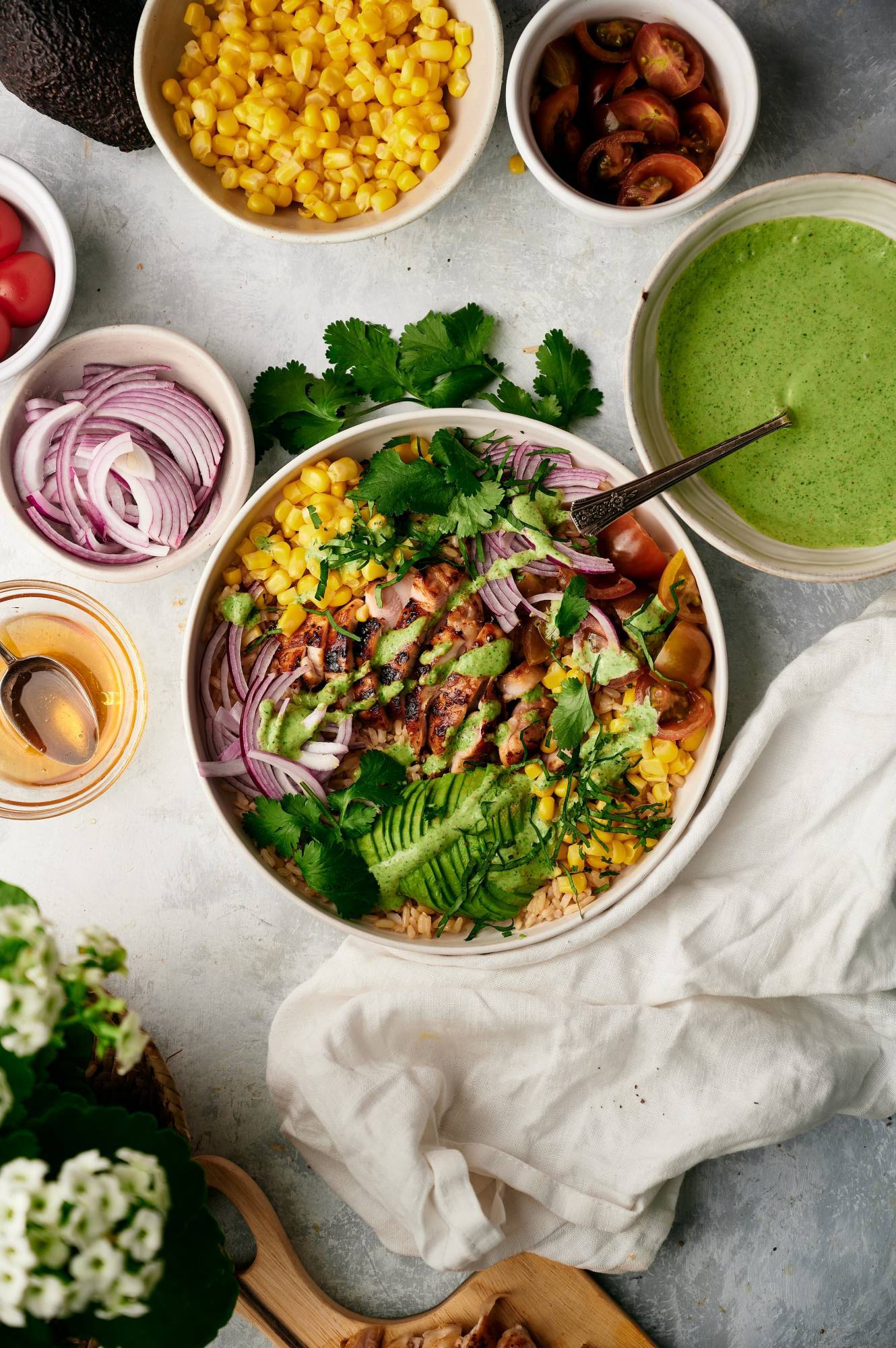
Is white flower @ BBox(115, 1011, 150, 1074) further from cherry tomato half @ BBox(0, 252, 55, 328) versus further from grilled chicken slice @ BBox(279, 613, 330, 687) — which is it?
cherry tomato half @ BBox(0, 252, 55, 328)

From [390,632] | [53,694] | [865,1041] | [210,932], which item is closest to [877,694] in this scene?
[865,1041]

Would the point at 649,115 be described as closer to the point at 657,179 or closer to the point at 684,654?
the point at 657,179

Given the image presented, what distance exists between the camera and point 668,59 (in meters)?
2.63

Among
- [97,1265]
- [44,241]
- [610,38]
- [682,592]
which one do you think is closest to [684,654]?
[682,592]

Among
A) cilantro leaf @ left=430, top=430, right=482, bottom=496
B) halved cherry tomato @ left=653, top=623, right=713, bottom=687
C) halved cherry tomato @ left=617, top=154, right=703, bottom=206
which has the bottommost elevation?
halved cherry tomato @ left=653, top=623, right=713, bottom=687

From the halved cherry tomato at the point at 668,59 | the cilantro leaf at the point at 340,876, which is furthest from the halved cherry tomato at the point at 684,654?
the halved cherry tomato at the point at 668,59

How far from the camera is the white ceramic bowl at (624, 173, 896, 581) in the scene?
8.48 ft

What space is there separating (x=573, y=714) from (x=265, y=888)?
114cm

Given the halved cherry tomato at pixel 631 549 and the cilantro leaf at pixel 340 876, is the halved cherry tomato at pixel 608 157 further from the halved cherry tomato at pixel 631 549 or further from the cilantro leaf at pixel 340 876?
the cilantro leaf at pixel 340 876

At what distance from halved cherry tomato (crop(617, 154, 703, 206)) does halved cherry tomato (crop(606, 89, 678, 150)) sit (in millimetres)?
67

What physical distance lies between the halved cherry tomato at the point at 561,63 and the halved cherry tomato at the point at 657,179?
297mm

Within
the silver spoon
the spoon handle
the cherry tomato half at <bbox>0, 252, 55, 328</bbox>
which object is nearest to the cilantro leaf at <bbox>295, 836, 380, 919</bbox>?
the silver spoon

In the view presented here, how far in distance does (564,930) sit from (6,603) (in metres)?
1.86

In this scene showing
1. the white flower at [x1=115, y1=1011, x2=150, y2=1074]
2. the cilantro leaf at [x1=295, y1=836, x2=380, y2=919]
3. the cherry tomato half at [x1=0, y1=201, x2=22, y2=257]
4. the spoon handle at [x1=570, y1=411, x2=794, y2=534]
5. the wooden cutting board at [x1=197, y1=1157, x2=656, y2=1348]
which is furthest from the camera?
the wooden cutting board at [x1=197, y1=1157, x2=656, y2=1348]
